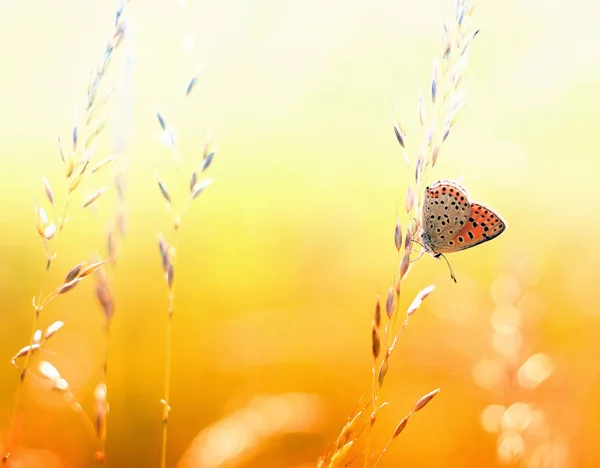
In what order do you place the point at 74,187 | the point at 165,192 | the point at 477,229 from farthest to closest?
the point at 477,229 < the point at 165,192 < the point at 74,187

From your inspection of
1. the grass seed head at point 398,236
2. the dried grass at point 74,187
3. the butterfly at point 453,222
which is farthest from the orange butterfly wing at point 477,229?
the dried grass at point 74,187

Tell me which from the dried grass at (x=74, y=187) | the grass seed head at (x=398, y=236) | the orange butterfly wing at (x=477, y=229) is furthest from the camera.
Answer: the orange butterfly wing at (x=477, y=229)

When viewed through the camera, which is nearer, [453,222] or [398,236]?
[398,236]

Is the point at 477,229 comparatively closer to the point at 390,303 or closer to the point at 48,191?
the point at 390,303

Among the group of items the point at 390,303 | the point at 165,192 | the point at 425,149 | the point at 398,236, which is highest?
the point at 165,192

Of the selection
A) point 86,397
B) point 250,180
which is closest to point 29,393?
point 86,397

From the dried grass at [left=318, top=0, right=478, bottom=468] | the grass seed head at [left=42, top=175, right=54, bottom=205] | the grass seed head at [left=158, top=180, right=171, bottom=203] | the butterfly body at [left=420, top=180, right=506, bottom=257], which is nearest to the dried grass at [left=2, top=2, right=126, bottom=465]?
the grass seed head at [left=42, top=175, right=54, bottom=205]

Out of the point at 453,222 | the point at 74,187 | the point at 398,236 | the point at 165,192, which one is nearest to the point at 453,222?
the point at 453,222

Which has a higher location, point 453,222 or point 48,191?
point 48,191

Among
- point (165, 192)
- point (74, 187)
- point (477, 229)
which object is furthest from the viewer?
point (477, 229)

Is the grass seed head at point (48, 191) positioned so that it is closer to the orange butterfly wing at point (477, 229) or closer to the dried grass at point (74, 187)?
the dried grass at point (74, 187)
